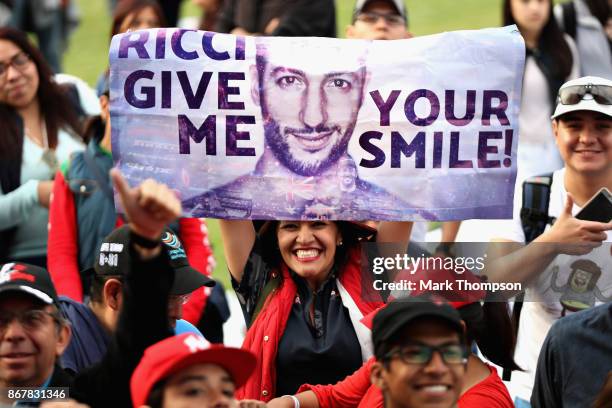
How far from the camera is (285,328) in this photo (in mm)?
5527

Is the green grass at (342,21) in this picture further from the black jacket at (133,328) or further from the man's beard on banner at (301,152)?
the black jacket at (133,328)

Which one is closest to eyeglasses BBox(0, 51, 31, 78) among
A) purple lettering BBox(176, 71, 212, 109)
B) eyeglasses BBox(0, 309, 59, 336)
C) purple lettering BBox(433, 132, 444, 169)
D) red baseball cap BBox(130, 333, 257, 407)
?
purple lettering BBox(176, 71, 212, 109)

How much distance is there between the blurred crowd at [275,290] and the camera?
4.37 m

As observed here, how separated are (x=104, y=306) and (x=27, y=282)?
0.86 m

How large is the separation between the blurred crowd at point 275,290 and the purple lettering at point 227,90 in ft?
1.65

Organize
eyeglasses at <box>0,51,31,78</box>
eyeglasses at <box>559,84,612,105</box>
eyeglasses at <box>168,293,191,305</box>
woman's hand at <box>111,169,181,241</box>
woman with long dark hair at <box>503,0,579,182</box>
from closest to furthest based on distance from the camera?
woman's hand at <box>111,169,181,241</box>, eyeglasses at <box>168,293,191,305</box>, eyeglasses at <box>559,84,612,105</box>, eyeglasses at <box>0,51,31,78</box>, woman with long dark hair at <box>503,0,579,182</box>

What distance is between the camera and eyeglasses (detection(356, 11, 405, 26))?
757 cm

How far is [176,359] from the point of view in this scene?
4.22 meters

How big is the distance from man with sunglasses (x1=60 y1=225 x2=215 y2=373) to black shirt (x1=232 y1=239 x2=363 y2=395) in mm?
399

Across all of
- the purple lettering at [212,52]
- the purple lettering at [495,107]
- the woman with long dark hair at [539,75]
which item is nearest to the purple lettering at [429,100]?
the purple lettering at [495,107]

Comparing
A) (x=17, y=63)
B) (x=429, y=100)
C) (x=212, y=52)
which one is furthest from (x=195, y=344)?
(x=17, y=63)

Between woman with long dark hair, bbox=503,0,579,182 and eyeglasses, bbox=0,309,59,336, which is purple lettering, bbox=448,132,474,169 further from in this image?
woman with long dark hair, bbox=503,0,579,182

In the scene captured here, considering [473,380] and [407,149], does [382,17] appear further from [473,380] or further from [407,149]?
[473,380]

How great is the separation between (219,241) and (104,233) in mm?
5122
